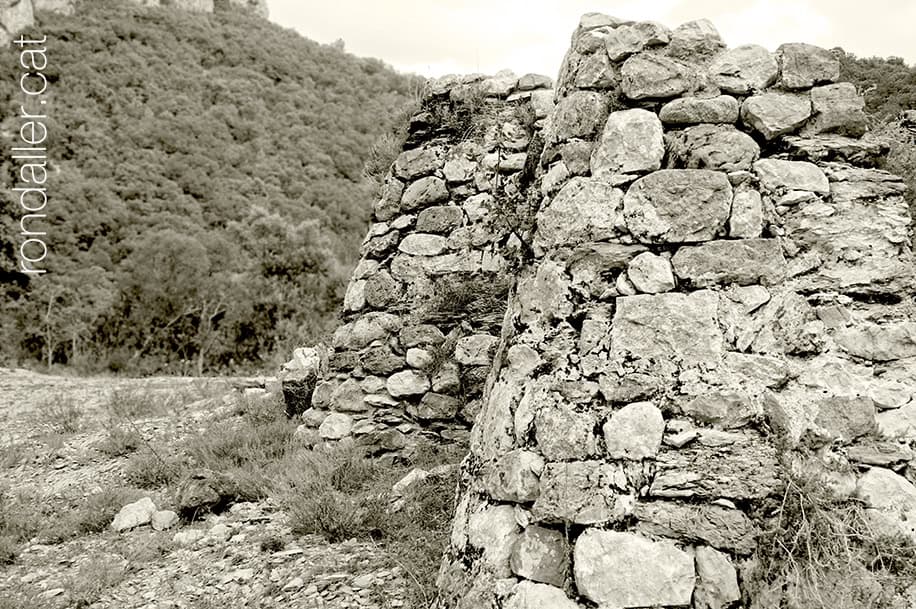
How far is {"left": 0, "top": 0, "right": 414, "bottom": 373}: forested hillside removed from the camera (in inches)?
736

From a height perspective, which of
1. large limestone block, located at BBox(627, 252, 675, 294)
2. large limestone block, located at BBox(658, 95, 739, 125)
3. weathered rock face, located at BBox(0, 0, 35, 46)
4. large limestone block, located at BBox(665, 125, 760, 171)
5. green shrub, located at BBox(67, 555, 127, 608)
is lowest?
green shrub, located at BBox(67, 555, 127, 608)

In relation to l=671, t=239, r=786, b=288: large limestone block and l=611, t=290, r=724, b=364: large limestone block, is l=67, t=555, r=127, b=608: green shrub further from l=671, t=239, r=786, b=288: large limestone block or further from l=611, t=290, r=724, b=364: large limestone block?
l=671, t=239, r=786, b=288: large limestone block

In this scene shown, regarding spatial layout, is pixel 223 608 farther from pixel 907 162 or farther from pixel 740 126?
pixel 907 162

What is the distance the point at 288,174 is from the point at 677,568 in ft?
88.2

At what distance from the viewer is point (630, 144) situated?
3.06 meters

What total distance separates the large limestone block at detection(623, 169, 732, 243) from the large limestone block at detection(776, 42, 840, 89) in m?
0.65

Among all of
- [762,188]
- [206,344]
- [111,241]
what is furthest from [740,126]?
[111,241]

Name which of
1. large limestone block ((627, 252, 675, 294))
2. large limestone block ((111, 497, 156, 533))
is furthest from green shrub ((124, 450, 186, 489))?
large limestone block ((627, 252, 675, 294))

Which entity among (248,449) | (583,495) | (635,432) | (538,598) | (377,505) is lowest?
(248,449)

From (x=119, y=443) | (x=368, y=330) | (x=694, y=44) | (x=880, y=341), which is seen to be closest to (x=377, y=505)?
(x=368, y=330)

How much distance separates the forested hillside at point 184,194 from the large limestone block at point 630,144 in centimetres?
835

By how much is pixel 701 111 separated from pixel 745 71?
320 mm

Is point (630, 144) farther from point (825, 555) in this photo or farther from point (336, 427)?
point (336, 427)

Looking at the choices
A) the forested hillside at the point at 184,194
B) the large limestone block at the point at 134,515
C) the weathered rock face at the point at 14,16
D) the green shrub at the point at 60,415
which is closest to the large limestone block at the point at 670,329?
the large limestone block at the point at 134,515
